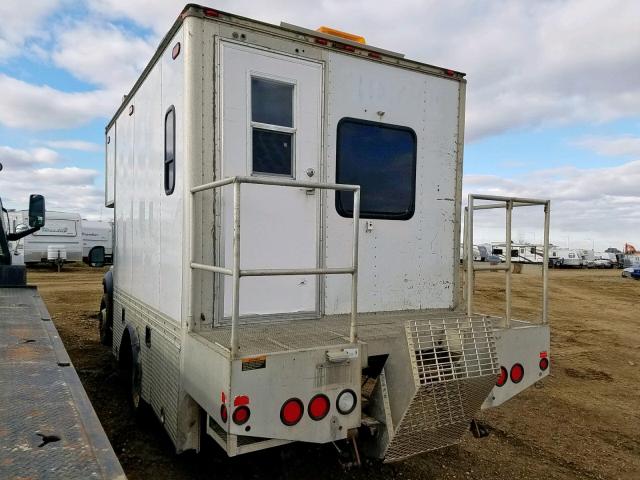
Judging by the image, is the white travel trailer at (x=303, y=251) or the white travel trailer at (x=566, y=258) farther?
the white travel trailer at (x=566, y=258)

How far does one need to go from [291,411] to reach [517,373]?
1.91 metres

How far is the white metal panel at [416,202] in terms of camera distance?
4000 millimetres

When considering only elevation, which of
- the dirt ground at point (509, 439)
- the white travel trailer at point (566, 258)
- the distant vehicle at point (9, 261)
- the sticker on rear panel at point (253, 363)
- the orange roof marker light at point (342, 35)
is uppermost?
the orange roof marker light at point (342, 35)

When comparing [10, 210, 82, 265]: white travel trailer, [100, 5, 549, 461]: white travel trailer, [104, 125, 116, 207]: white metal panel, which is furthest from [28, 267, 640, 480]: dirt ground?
[10, 210, 82, 265]: white travel trailer

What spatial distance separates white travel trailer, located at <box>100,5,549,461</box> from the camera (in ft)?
9.61

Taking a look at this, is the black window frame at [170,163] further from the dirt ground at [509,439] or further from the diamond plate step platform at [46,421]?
the dirt ground at [509,439]

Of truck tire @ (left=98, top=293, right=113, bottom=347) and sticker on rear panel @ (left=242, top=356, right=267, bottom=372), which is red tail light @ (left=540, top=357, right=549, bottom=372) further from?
truck tire @ (left=98, top=293, right=113, bottom=347)

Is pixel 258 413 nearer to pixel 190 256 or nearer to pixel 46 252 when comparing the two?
pixel 190 256

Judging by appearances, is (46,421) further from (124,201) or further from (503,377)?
(124,201)

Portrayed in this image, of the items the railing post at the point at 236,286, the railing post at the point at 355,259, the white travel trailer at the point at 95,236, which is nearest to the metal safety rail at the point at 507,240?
the railing post at the point at 355,259

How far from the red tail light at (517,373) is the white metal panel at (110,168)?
5186mm

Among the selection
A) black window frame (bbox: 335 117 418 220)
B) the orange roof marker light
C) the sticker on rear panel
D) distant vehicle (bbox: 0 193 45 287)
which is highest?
the orange roof marker light

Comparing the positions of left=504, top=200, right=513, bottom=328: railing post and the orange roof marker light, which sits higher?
the orange roof marker light

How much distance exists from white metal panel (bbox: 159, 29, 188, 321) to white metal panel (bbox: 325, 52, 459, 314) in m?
1.12
